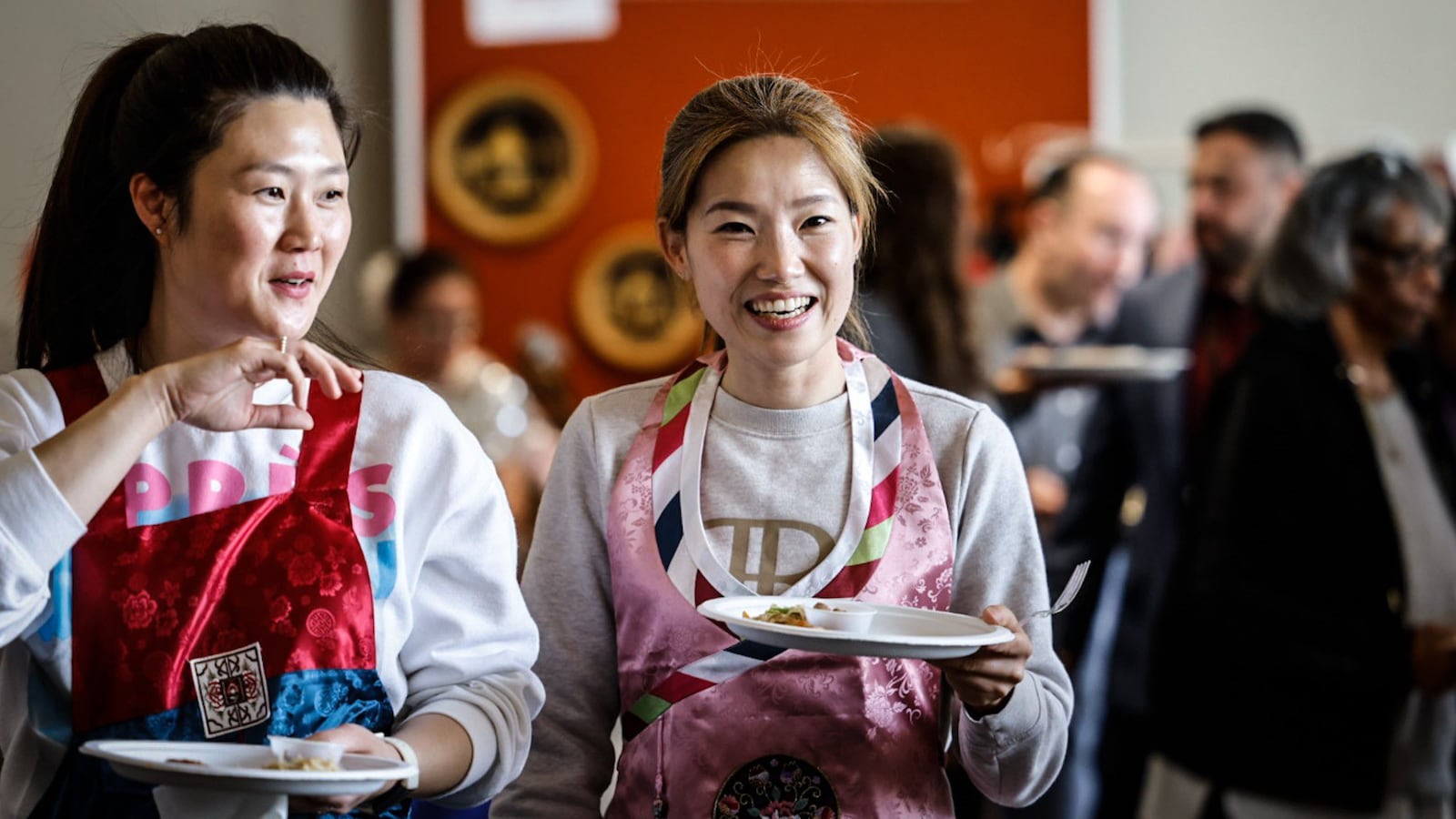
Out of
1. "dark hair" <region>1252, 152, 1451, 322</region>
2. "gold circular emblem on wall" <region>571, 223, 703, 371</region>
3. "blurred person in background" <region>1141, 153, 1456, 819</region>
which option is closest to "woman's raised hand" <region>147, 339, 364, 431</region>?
"blurred person in background" <region>1141, 153, 1456, 819</region>

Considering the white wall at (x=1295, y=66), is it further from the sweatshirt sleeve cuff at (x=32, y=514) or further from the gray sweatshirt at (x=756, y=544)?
the sweatshirt sleeve cuff at (x=32, y=514)

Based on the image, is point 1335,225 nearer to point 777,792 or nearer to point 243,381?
point 777,792

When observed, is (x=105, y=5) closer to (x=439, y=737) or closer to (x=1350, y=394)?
(x=439, y=737)

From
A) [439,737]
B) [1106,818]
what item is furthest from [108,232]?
[1106,818]

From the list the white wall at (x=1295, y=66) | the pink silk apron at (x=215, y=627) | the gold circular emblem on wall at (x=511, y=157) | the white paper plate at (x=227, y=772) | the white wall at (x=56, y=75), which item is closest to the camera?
the white paper plate at (x=227, y=772)

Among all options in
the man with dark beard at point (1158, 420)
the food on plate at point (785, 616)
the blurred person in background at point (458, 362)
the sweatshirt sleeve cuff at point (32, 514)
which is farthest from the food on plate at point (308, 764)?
the blurred person in background at point (458, 362)

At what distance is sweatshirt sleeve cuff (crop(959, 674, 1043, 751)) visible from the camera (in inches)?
61.6

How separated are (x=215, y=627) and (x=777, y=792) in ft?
1.96

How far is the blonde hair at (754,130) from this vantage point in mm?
1645

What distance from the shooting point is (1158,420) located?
375cm

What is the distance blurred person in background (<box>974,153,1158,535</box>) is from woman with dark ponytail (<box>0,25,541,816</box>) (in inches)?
104

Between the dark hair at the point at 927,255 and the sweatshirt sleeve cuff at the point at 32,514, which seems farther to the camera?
the dark hair at the point at 927,255

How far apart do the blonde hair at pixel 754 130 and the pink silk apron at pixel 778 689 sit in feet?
0.93

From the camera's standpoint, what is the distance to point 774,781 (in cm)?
162
